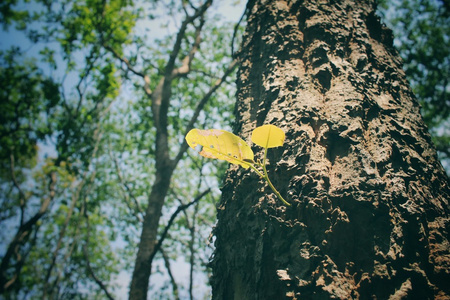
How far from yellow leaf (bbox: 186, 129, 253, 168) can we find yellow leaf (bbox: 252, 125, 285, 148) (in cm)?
6

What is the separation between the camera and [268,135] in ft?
2.86

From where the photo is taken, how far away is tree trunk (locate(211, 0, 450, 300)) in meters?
0.82

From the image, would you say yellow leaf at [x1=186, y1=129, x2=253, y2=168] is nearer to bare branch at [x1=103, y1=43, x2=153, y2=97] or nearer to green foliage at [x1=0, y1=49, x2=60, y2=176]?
bare branch at [x1=103, y1=43, x2=153, y2=97]

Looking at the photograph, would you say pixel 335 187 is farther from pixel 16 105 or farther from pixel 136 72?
pixel 16 105

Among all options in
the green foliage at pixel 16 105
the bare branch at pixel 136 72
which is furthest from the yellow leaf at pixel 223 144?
the green foliage at pixel 16 105

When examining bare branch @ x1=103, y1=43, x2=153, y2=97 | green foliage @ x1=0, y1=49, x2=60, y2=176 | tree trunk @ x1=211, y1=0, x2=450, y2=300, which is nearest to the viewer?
tree trunk @ x1=211, y1=0, x2=450, y2=300

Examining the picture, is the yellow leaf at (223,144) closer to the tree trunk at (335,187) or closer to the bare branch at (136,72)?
the tree trunk at (335,187)

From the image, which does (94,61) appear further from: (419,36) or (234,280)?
(419,36)

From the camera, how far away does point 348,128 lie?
1.07 metres

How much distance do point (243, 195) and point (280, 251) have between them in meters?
0.31

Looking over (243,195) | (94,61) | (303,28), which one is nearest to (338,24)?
(303,28)

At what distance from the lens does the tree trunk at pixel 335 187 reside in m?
0.82

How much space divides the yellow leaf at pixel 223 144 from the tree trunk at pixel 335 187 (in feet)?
0.80

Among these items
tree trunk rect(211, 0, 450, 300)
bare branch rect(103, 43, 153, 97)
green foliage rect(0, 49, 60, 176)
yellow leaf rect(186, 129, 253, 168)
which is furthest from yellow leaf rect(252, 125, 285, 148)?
green foliage rect(0, 49, 60, 176)
